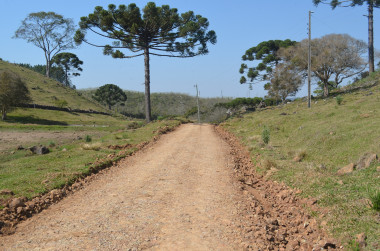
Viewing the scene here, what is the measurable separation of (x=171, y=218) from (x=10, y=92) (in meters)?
Answer: 35.8

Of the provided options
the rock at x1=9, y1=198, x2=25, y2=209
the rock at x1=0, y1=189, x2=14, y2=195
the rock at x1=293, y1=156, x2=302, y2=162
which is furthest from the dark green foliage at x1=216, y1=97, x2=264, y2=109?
the rock at x1=9, y1=198, x2=25, y2=209

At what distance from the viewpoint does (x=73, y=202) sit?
23.1ft

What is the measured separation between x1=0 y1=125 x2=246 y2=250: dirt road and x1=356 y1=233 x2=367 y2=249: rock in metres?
1.68

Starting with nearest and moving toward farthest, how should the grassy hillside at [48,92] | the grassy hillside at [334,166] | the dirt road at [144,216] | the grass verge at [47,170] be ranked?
the dirt road at [144,216] < the grassy hillside at [334,166] < the grass verge at [47,170] < the grassy hillside at [48,92]

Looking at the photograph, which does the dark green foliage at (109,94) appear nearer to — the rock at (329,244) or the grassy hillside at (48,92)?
the grassy hillside at (48,92)

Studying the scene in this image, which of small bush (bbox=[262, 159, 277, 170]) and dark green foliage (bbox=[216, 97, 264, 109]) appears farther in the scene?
dark green foliage (bbox=[216, 97, 264, 109])

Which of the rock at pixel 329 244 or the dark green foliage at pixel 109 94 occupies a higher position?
the dark green foliage at pixel 109 94

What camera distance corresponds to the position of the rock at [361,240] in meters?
4.39

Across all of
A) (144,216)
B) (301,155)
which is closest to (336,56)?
(301,155)

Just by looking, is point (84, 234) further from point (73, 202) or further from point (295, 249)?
point (295, 249)

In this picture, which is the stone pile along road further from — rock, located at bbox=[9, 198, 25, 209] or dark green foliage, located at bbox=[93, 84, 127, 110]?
dark green foliage, located at bbox=[93, 84, 127, 110]

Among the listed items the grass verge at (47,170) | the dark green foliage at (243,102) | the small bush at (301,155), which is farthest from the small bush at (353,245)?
the dark green foliage at (243,102)

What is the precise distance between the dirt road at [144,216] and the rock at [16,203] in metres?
0.58

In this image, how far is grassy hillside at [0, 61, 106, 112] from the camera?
5126cm
